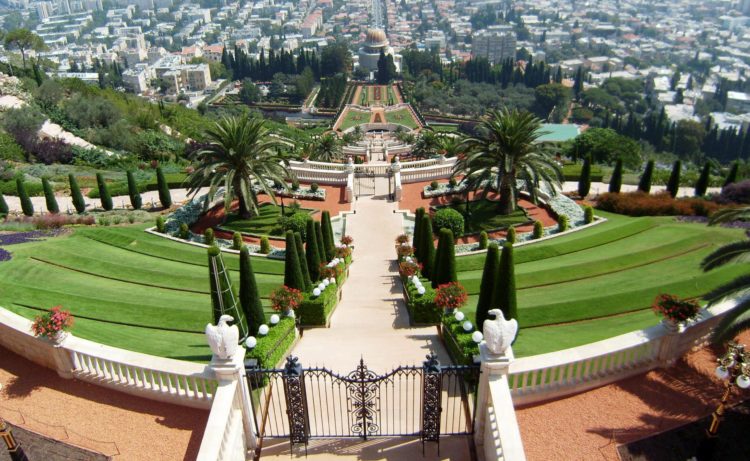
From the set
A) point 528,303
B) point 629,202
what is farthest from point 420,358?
point 629,202

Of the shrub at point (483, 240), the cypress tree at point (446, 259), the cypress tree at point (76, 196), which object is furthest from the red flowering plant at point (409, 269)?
the cypress tree at point (76, 196)

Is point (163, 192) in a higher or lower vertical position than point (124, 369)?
lower

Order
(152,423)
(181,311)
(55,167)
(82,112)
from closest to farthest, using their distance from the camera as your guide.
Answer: (152,423), (181,311), (55,167), (82,112)

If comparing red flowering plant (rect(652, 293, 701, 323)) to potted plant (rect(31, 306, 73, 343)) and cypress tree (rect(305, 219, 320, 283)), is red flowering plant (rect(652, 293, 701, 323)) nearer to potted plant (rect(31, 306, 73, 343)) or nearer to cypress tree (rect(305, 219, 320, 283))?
cypress tree (rect(305, 219, 320, 283))

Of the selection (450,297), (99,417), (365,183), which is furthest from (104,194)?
(450,297)

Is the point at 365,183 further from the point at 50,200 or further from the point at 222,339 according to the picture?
the point at 222,339

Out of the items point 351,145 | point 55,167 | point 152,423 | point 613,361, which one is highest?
point 613,361

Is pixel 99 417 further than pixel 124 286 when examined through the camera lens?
No

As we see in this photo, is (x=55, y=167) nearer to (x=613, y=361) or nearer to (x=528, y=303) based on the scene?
(x=528, y=303)

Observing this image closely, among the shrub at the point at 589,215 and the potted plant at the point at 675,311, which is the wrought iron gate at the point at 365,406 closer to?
the potted plant at the point at 675,311
